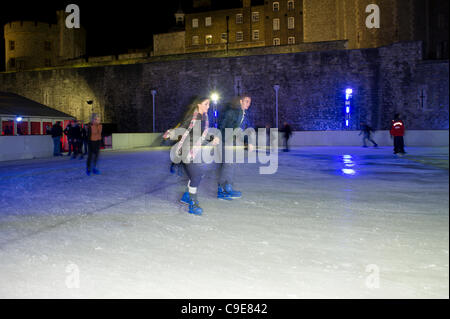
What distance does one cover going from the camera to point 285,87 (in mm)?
30406

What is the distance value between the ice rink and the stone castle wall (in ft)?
75.4

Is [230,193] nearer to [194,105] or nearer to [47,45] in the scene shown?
[194,105]

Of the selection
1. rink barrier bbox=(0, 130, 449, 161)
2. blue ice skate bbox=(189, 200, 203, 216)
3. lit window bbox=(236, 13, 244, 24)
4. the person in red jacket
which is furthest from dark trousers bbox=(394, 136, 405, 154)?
lit window bbox=(236, 13, 244, 24)

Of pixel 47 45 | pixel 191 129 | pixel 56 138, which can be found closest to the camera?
pixel 191 129

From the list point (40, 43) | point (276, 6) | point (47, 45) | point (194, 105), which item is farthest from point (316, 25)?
point (40, 43)

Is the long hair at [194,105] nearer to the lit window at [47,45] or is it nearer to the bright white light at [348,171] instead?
the bright white light at [348,171]

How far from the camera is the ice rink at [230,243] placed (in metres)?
2.54

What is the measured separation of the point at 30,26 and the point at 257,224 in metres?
56.4

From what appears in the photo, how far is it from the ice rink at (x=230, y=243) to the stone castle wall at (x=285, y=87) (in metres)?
23.0

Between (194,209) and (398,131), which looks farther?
(398,131)

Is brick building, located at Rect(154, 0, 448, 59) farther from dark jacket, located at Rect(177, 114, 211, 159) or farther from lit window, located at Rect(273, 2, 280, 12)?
dark jacket, located at Rect(177, 114, 211, 159)

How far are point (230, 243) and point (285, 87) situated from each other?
2784 centimetres

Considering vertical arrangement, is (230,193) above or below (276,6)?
below
